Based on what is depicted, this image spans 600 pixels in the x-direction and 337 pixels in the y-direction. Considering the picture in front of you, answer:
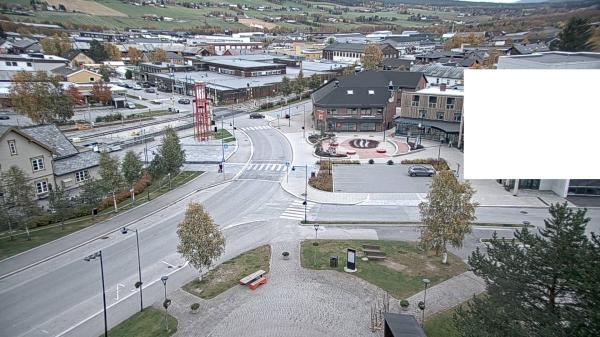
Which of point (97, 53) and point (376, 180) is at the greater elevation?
point (97, 53)

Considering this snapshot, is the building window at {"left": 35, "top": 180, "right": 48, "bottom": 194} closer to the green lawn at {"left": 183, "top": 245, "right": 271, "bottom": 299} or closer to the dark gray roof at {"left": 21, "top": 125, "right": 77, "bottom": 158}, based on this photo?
the dark gray roof at {"left": 21, "top": 125, "right": 77, "bottom": 158}

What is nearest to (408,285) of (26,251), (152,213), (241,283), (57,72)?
(241,283)

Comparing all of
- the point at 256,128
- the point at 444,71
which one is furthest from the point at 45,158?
A: the point at 444,71

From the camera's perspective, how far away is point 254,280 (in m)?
25.4

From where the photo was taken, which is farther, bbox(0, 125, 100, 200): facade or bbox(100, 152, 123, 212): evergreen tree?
bbox(0, 125, 100, 200): facade

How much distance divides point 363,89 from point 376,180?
25961mm

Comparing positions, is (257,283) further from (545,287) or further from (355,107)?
(355,107)

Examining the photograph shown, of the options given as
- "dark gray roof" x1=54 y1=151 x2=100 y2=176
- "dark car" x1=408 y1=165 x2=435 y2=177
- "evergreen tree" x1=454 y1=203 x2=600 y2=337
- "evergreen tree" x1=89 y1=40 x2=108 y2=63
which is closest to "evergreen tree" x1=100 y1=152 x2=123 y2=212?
"dark gray roof" x1=54 y1=151 x2=100 y2=176

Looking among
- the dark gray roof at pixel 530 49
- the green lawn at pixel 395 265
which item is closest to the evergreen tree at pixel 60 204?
the green lawn at pixel 395 265

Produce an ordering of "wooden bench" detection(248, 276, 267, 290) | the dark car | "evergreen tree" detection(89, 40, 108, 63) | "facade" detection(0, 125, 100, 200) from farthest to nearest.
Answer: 1. "evergreen tree" detection(89, 40, 108, 63)
2. the dark car
3. "facade" detection(0, 125, 100, 200)
4. "wooden bench" detection(248, 276, 267, 290)

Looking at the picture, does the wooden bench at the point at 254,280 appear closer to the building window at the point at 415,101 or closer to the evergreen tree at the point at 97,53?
the building window at the point at 415,101

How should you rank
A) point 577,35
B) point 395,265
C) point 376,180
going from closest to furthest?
point 395,265, point 376,180, point 577,35

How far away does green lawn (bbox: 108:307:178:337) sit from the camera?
68.9ft

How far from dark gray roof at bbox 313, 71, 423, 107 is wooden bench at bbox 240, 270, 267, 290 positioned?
41700 millimetres
